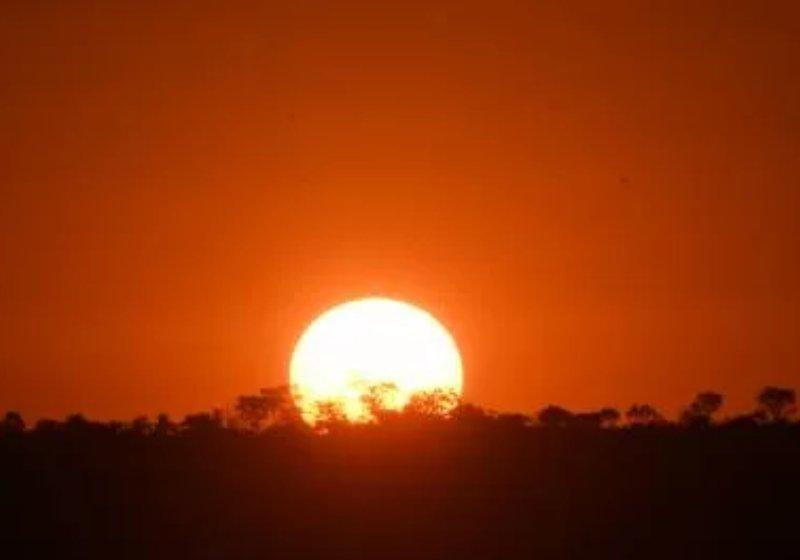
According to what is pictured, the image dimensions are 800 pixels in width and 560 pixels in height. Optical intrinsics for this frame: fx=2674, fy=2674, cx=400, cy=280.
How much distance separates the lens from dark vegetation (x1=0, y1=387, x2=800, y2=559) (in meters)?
103

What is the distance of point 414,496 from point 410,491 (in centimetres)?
66

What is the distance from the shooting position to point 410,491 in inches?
4208

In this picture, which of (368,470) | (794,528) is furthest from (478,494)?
(794,528)

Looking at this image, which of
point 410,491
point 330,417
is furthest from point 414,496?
point 330,417

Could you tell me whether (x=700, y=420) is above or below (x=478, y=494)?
above

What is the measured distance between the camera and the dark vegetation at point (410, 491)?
10300 cm

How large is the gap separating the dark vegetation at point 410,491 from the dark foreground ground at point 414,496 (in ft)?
0.27

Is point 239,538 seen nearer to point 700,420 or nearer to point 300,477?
point 300,477

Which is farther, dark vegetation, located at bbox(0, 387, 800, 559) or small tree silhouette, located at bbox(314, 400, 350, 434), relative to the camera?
small tree silhouette, located at bbox(314, 400, 350, 434)

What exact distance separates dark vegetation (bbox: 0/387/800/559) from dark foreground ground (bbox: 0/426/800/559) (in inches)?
3.2

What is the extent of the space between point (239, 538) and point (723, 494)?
19.2m

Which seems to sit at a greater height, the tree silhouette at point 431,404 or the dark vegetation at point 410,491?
the tree silhouette at point 431,404

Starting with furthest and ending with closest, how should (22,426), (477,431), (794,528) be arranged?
(22,426)
(477,431)
(794,528)

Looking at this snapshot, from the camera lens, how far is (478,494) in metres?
107
